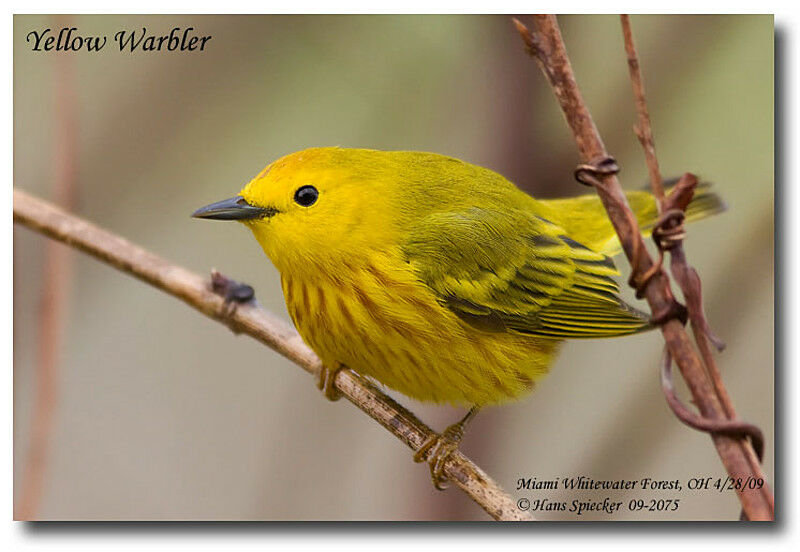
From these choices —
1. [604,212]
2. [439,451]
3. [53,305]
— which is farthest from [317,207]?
[604,212]

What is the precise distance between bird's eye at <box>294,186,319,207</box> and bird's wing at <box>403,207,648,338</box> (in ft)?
0.92

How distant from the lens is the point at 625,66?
2.61 meters

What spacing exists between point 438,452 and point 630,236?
99 centimetres

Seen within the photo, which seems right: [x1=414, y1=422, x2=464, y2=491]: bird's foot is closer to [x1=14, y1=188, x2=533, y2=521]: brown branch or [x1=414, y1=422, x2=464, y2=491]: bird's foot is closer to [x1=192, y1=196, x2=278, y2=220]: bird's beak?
[x1=14, y1=188, x2=533, y2=521]: brown branch

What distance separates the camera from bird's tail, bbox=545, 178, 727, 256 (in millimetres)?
2611

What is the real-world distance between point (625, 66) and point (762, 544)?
144 cm

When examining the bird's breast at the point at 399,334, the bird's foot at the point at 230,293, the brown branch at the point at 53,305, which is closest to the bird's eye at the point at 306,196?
the bird's breast at the point at 399,334

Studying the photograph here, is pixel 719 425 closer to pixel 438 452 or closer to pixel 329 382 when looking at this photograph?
pixel 438 452

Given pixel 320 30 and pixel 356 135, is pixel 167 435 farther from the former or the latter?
pixel 320 30

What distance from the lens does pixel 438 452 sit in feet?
7.92

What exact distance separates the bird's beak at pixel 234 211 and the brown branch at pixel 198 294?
1.20 feet

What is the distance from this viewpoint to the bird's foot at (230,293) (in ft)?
7.91

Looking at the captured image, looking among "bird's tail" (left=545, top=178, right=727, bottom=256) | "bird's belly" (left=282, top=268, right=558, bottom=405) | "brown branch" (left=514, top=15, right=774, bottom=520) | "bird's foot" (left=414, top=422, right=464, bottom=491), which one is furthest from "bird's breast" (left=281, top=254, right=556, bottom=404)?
"brown branch" (left=514, top=15, right=774, bottom=520)
